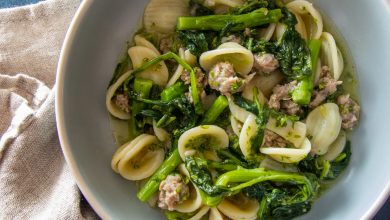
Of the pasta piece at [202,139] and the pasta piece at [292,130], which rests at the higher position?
the pasta piece at [292,130]

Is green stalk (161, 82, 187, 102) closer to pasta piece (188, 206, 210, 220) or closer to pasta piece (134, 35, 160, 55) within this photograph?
pasta piece (134, 35, 160, 55)

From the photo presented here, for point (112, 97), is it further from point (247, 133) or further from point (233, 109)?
point (247, 133)

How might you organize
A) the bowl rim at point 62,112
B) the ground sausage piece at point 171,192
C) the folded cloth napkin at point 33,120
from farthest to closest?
1. the folded cloth napkin at point 33,120
2. the ground sausage piece at point 171,192
3. the bowl rim at point 62,112

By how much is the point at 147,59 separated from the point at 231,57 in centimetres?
48

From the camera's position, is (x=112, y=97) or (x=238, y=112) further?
(x=112, y=97)

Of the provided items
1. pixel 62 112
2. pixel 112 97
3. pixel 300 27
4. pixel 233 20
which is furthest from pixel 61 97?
pixel 300 27

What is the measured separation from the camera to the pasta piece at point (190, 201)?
2.93m

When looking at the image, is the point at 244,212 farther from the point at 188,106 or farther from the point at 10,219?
the point at 10,219

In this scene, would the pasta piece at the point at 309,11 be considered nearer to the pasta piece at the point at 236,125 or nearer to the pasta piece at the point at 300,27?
the pasta piece at the point at 300,27

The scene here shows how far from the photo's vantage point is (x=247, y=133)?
287 centimetres

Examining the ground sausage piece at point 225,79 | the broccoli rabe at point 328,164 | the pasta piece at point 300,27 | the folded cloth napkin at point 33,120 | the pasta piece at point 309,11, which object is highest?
the pasta piece at point 309,11

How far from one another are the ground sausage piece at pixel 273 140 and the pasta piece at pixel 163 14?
32.8 inches

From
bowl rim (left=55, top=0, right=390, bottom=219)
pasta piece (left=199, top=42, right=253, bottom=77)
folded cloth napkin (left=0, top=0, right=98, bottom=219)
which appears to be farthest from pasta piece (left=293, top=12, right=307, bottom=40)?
folded cloth napkin (left=0, top=0, right=98, bottom=219)

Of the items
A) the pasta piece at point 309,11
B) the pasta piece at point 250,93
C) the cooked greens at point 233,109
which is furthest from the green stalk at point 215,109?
the pasta piece at point 309,11
